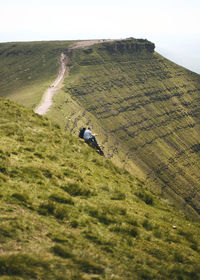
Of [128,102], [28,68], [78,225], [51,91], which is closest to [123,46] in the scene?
[128,102]

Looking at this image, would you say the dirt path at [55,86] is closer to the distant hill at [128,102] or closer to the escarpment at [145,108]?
the distant hill at [128,102]

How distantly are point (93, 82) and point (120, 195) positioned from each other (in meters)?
129

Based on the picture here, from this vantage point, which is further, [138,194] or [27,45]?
[27,45]

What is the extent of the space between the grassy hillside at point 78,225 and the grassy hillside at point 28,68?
7562cm

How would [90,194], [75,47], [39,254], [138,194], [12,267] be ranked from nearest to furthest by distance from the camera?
[12,267] < [39,254] < [90,194] < [138,194] < [75,47]

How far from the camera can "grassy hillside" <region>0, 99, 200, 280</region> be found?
948 centimetres

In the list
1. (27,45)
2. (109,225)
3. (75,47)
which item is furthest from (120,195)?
(27,45)

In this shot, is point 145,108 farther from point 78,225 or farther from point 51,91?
point 78,225

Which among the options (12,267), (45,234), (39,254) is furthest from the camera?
(45,234)

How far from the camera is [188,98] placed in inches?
7224

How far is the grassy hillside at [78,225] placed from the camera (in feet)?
31.1

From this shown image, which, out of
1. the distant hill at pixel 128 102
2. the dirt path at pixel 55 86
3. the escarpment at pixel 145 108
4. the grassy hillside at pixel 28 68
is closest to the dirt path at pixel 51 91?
the dirt path at pixel 55 86

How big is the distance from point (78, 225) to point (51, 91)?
9949 centimetres

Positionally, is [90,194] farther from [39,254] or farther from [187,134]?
[187,134]
